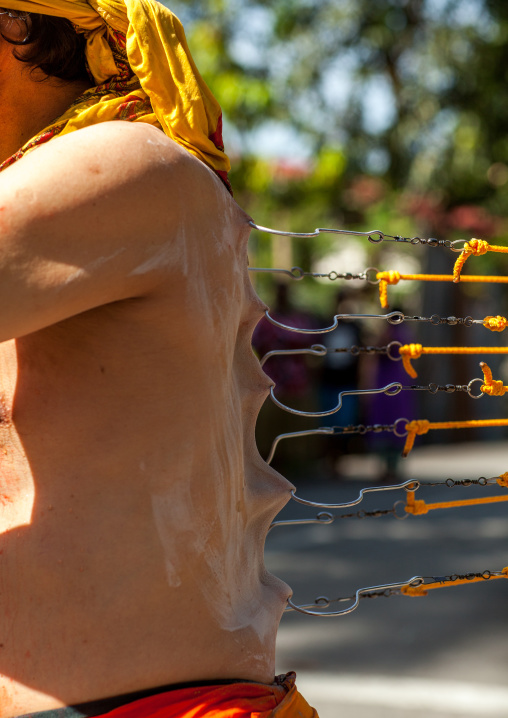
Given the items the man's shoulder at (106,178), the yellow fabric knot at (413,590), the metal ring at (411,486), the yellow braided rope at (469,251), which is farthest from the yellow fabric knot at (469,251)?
the man's shoulder at (106,178)

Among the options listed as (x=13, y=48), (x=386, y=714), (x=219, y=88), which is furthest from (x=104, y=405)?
(x=219, y=88)

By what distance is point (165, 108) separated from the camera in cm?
117

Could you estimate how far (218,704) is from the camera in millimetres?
1105

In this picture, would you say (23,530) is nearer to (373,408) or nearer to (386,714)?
(386,714)

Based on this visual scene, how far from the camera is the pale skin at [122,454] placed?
1.04 metres

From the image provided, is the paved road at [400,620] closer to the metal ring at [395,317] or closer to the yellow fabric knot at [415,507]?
the yellow fabric knot at [415,507]

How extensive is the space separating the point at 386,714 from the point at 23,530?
8.86 feet

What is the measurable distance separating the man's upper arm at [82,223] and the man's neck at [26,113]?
0.75 ft

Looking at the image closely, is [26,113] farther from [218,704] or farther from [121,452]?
[218,704]

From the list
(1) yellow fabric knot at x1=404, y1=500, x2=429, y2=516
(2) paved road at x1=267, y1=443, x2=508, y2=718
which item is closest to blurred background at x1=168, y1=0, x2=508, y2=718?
(2) paved road at x1=267, y1=443, x2=508, y2=718

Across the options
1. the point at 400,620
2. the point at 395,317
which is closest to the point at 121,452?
the point at 395,317

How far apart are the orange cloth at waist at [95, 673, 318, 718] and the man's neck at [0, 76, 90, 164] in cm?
75

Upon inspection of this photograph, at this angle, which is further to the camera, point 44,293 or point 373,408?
point 373,408

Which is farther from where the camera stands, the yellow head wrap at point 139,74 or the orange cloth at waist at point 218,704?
the yellow head wrap at point 139,74
